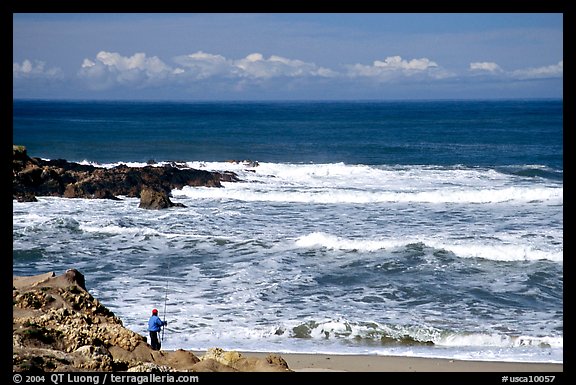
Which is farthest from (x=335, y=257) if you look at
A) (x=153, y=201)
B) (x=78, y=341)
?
(x=78, y=341)

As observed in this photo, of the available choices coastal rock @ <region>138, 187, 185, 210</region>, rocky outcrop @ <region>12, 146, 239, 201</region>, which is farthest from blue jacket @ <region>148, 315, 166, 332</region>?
rocky outcrop @ <region>12, 146, 239, 201</region>

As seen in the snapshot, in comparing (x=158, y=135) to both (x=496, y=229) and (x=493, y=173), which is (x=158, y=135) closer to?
(x=493, y=173)

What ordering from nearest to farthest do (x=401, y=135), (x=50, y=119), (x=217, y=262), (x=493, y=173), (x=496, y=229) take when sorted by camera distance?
(x=217, y=262) < (x=496, y=229) < (x=493, y=173) < (x=401, y=135) < (x=50, y=119)

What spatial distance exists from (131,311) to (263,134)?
38306mm

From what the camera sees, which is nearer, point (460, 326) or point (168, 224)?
point (460, 326)

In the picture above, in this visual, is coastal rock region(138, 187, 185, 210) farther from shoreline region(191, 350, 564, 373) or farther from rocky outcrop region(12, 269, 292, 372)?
rocky outcrop region(12, 269, 292, 372)

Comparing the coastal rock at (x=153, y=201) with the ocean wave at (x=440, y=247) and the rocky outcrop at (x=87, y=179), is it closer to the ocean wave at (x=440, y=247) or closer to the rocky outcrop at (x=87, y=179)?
the rocky outcrop at (x=87, y=179)

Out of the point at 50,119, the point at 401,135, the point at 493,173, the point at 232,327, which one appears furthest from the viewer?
the point at 50,119

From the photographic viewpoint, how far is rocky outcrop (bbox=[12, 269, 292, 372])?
6.22m

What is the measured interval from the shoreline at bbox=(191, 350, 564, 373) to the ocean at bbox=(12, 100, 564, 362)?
9.6 inches

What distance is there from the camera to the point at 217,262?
13766 mm

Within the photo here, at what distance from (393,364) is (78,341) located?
3876 millimetres
